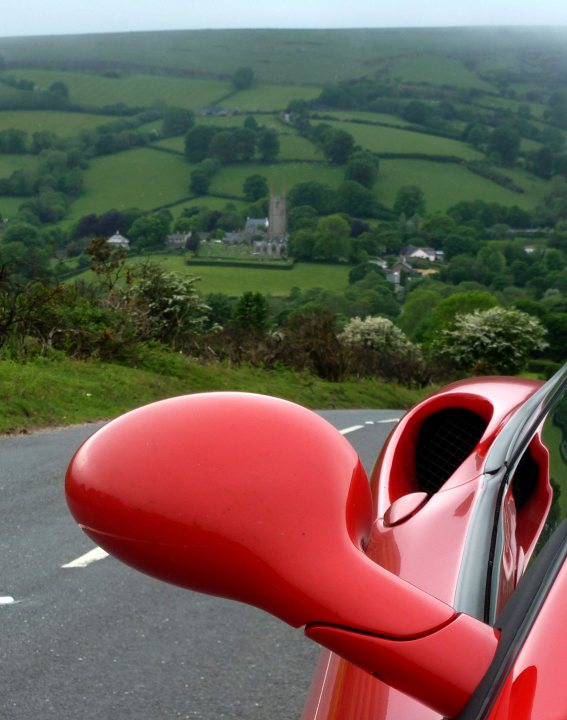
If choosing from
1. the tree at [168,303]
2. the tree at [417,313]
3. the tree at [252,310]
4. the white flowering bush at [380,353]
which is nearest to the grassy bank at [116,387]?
the tree at [168,303]

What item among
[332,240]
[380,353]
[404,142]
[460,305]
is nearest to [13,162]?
[332,240]

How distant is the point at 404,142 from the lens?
12575 cm

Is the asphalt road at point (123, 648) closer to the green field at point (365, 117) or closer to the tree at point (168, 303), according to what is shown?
the tree at point (168, 303)

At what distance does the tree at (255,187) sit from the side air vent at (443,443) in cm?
10877

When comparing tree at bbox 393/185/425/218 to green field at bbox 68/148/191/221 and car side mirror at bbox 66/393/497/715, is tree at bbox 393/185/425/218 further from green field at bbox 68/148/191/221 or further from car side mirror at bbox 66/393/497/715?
car side mirror at bbox 66/393/497/715

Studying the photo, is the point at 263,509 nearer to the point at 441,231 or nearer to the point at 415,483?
the point at 415,483

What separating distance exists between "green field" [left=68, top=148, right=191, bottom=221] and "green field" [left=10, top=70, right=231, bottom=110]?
105ft

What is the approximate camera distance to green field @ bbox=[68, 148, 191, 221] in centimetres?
10269

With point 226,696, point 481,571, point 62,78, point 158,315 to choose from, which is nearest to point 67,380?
point 158,315

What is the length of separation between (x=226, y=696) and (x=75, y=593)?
62.1 inches

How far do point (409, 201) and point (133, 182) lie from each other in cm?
2811

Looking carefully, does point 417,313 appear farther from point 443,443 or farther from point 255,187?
point 443,443

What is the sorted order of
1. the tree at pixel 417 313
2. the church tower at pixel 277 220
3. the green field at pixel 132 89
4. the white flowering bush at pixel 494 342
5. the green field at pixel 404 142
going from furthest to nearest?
the green field at pixel 132 89 < the green field at pixel 404 142 < the church tower at pixel 277 220 < the tree at pixel 417 313 < the white flowering bush at pixel 494 342

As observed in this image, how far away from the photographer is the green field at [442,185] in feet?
364
